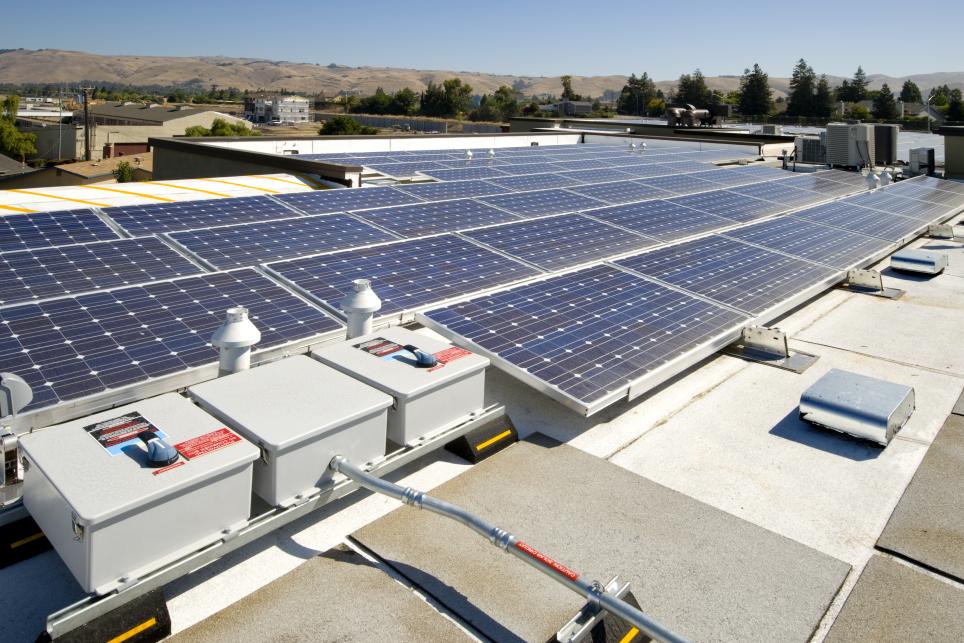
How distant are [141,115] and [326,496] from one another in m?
128

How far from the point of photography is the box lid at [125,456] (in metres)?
5.51

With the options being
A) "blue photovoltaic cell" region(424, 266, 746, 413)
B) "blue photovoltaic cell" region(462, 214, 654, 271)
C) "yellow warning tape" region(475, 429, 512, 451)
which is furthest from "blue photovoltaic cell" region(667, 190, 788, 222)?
"yellow warning tape" region(475, 429, 512, 451)

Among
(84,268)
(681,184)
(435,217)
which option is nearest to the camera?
(84,268)

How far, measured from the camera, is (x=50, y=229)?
42.8 ft

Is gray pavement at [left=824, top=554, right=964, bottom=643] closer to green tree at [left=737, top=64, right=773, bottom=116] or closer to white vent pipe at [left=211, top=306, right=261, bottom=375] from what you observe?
white vent pipe at [left=211, top=306, right=261, bottom=375]

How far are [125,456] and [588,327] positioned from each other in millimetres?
6791

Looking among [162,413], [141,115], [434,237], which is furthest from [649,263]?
[141,115]

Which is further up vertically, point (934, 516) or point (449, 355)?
point (449, 355)

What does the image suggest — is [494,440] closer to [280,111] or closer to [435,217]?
[435,217]

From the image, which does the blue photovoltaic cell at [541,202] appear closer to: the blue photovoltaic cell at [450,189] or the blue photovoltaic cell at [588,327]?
the blue photovoltaic cell at [450,189]

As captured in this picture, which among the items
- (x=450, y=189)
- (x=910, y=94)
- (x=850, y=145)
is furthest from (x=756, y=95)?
(x=450, y=189)

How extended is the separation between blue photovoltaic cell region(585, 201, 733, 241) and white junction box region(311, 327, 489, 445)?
9421 mm

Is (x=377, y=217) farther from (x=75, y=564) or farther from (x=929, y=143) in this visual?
(x=929, y=143)

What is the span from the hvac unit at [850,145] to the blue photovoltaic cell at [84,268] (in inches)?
1301
